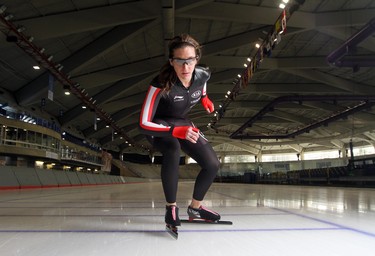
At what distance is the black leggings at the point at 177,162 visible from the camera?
2520mm

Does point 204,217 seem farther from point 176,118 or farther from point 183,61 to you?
point 183,61

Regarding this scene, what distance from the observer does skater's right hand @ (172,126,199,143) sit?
2326 millimetres

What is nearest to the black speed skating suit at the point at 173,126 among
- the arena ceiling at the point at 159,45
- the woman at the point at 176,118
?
the woman at the point at 176,118

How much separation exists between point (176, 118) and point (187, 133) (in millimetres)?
462

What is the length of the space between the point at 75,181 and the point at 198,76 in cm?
1703

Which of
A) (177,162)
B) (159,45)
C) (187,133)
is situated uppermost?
(159,45)

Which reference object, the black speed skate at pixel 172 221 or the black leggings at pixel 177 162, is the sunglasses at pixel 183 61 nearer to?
the black leggings at pixel 177 162

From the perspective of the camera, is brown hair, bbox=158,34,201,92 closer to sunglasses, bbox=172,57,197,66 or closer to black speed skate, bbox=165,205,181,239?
sunglasses, bbox=172,57,197,66

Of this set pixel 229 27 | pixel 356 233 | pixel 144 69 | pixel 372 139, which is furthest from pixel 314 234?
pixel 372 139

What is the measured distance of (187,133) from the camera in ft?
7.66

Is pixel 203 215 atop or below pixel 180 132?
below

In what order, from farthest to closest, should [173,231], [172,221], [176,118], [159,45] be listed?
[159,45] → [176,118] → [172,221] → [173,231]

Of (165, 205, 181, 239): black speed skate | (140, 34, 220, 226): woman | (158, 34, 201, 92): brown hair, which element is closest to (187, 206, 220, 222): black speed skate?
(140, 34, 220, 226): woman

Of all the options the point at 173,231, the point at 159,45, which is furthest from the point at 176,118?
the point at 159,45
